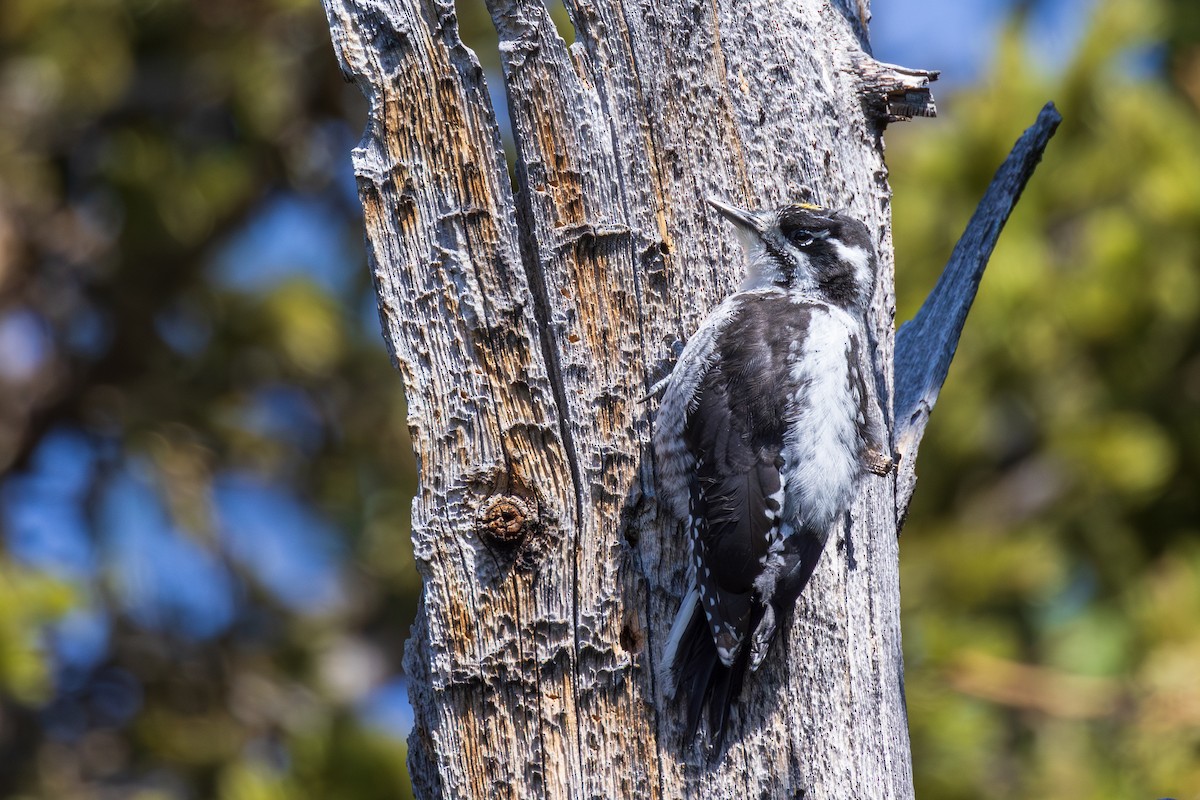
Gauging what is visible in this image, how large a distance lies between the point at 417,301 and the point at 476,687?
0.78 metres

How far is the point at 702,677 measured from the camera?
2232 mm

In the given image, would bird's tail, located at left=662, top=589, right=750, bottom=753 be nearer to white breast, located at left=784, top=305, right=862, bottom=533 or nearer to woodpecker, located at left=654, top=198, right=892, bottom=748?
woodpecker, located at left=654, top=198, right=892, bottom=748

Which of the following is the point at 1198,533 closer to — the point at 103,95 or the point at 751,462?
the point at 751,462

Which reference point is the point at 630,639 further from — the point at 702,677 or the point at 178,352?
the point at 178,352

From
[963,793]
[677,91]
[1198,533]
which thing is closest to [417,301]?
[677,91]

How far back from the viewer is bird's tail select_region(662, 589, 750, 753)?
2.23 m

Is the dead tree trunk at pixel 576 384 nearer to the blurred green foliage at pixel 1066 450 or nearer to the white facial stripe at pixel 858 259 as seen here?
the white facial stripe at pixel 858 259

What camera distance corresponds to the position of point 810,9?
103 inches

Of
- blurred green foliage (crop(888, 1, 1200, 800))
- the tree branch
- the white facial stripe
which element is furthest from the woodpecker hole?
blurred green foliage (crop(888, 1, 1200, 800))

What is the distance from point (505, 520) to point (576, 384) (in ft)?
1.04

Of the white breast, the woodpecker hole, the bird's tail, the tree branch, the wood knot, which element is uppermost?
the tree branch

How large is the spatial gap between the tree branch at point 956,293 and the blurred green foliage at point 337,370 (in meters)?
2.19

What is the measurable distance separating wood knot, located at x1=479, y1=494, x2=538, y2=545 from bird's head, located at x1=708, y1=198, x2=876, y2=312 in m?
0.77

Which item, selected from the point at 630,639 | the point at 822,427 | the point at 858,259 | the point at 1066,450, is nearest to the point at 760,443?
the point at 822,427
